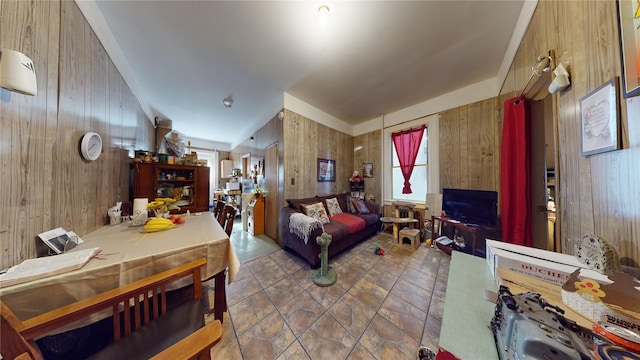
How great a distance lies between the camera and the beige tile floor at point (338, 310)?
1229 millimetres

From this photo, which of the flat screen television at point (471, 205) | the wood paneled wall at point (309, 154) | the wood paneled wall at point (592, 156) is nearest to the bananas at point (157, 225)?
the wood paneled wall at point (309, 154)

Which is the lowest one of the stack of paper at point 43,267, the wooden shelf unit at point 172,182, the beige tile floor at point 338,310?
the beige tile floor at point 338,310

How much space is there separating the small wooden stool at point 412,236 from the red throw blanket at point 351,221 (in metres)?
0.67

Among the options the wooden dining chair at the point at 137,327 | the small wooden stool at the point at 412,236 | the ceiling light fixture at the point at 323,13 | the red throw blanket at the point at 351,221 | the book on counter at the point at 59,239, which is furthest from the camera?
the small wooden stool at the point at 412,236

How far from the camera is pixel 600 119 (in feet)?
2.60

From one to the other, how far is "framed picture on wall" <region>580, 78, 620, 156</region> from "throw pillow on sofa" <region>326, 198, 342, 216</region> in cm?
274

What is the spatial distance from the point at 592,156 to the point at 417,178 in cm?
258

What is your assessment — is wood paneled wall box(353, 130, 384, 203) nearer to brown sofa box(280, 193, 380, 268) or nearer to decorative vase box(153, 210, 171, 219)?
brown sofa box(280, 193, 380, 268)

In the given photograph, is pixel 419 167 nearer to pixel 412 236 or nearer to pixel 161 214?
pixel 412 236

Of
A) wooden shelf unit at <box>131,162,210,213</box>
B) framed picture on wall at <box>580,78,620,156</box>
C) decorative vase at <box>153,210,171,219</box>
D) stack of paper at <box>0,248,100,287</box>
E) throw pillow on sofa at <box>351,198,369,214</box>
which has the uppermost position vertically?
framed picture on wall at <box>580,78,620,156</box>

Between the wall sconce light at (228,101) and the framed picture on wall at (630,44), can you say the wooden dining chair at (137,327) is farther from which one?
the wall sconce light at (228,101)

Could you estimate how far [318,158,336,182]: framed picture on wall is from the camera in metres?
3.54

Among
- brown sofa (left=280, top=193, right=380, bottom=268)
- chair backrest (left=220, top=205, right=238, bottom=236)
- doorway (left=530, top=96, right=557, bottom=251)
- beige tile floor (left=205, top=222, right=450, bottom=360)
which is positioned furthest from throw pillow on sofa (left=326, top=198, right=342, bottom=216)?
doorway (left=530, top=96, right=557, bottom=251)

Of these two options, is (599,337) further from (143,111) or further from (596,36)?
(143,111)
